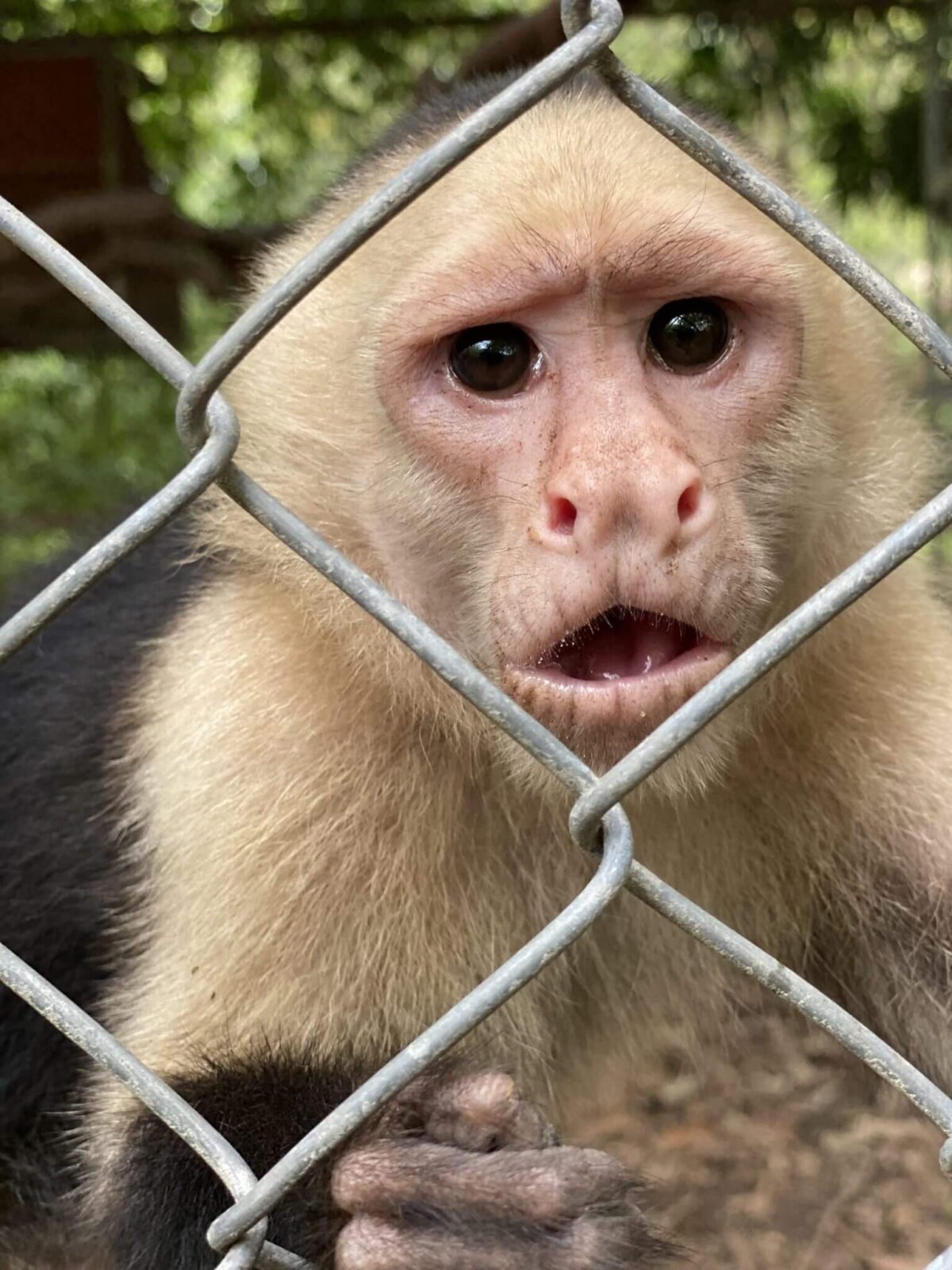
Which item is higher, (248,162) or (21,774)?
(248,162)

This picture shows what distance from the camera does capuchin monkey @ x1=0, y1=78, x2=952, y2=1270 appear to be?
1863 mm

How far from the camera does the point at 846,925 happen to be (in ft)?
8.99

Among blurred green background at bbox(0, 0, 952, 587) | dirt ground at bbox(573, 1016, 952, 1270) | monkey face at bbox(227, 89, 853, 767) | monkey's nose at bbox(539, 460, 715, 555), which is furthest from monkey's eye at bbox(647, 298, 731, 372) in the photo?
blurred green background at bbox(0, 0, 952, 587)

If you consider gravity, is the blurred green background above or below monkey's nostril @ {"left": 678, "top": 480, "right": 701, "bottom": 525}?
above

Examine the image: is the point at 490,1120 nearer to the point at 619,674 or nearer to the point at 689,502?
the point at 619,674

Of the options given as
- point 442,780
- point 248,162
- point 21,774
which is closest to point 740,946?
point 442,780

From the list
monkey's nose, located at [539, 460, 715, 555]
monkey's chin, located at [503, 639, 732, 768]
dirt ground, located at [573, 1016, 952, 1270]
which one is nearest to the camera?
monkey's nose, located at [539, 460, 715, 555]

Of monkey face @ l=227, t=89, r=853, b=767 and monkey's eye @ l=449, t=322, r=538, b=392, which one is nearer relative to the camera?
monkey face @ l=227, t=89, r=853, b=767

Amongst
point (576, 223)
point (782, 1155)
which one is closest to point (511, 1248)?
point (576, 223)

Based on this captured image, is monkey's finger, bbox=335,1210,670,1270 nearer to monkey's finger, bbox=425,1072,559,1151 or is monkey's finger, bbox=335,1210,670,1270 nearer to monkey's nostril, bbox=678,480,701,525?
monkey's finger, bbox=425,1072,559,1151

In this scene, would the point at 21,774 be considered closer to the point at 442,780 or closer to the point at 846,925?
the point at 442,780

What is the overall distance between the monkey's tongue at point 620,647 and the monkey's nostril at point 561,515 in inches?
6.3

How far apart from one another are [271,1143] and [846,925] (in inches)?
49.8

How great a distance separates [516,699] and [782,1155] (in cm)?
277
